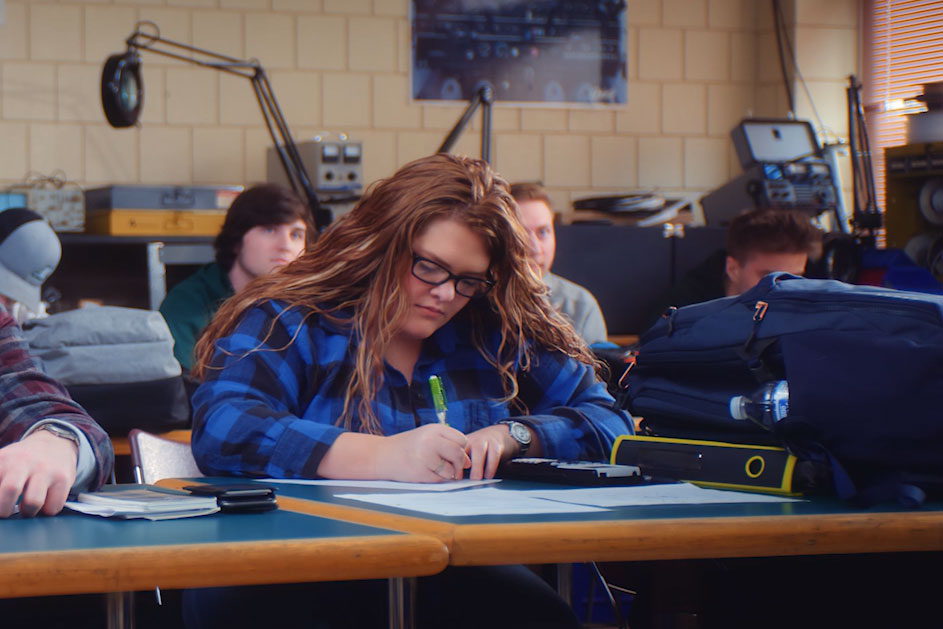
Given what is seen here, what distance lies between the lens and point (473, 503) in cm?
120

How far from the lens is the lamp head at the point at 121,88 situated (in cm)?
405

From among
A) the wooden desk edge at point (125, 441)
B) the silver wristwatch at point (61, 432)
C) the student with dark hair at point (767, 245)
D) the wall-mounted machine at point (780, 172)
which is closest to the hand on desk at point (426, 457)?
the silver wristwatch at point (61, 432)

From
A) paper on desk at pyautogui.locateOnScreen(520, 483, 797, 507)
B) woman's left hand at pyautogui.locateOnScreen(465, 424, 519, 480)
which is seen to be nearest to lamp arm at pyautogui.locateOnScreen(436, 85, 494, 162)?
woman's left hand at pyautogui.locateOnScreen(465, 424, 519, 480)

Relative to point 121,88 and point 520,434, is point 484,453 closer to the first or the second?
point 520,434

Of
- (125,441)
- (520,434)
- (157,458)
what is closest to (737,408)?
(520,434)

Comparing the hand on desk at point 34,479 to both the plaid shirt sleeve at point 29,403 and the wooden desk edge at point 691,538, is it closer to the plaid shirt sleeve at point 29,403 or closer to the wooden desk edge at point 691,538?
the plaid shirt sleeve at point 29,403

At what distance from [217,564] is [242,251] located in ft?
8.89

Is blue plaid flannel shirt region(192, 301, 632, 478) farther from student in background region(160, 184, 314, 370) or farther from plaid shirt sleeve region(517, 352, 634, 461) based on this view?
student in background region(160, 184, 314, 370)

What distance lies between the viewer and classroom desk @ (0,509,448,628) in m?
0.89

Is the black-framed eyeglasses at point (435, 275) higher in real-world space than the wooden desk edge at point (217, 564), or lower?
higher

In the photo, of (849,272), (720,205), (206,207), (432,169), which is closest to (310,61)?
(206,207)

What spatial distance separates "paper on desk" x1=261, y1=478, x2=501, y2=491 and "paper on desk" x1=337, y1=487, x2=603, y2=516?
0.18 ft

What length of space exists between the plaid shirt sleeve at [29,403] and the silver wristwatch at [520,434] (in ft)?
1.82

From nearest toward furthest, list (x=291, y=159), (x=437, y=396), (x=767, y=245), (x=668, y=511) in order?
(x=668, y=511) < (x=437, y=396) < (x=767, y=245) < (x=291, y=159)
